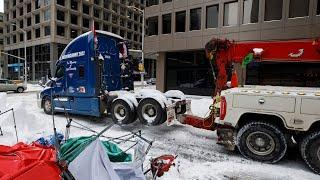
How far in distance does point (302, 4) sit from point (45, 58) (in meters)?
44.9

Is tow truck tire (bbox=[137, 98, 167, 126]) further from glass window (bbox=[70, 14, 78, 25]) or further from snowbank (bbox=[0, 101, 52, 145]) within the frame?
glass window (bbox=[70, 14, 78, 25])

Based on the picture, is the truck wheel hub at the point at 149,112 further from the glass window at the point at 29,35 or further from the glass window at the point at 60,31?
the glass window at the point at 29,35

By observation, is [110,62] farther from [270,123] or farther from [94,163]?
[94,163]

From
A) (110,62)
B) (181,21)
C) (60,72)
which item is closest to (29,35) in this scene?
(181,21)

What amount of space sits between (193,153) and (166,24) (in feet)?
76.5

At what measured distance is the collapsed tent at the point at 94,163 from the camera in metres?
3.67

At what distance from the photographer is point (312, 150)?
572 cm

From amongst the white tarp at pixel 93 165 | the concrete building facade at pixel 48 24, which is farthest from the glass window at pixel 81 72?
the concrete building facade at pixel 48 24

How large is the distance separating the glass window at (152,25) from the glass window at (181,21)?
269 centimetres

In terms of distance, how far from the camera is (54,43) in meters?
51.0

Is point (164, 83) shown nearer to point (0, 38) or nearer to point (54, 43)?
point (54, 43)

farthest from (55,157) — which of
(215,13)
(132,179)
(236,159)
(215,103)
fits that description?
(215,13)

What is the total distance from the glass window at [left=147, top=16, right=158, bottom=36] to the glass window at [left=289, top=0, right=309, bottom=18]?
13.1 metres

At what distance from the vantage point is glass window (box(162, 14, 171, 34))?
28538mm
